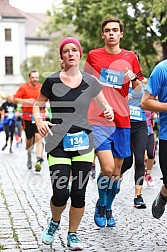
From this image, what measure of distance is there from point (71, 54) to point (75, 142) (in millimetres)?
778

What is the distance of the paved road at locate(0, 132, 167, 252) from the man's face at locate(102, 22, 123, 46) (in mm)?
1927

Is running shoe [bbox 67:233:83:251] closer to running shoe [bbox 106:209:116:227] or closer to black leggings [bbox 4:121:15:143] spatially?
running shoe [bbox 106:209:116:227]

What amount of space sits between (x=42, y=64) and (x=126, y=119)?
47.6 meters

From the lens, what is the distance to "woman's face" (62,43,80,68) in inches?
203

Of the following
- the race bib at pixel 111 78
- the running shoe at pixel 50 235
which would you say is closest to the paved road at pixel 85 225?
the running shoe at pixel 50 235

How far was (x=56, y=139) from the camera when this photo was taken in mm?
5098

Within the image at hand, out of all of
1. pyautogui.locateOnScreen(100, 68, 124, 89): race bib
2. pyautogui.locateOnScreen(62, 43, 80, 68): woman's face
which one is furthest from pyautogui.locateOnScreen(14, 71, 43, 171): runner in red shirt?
pyautogui.locateOnScreen(62, 43, 80, 68): woman's face

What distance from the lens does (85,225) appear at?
20.2 ft

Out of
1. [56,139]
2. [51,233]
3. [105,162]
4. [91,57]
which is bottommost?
[51,233]

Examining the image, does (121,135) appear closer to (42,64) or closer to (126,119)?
(126,119)

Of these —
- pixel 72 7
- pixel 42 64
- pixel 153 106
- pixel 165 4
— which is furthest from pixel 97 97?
pixel 42 64

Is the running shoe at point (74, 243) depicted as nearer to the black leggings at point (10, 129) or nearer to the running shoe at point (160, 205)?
the running shoe at point (160, 205)

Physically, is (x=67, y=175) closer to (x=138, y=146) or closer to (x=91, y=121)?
(x=91, y=121)

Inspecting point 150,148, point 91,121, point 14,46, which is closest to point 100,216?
point 91,121
